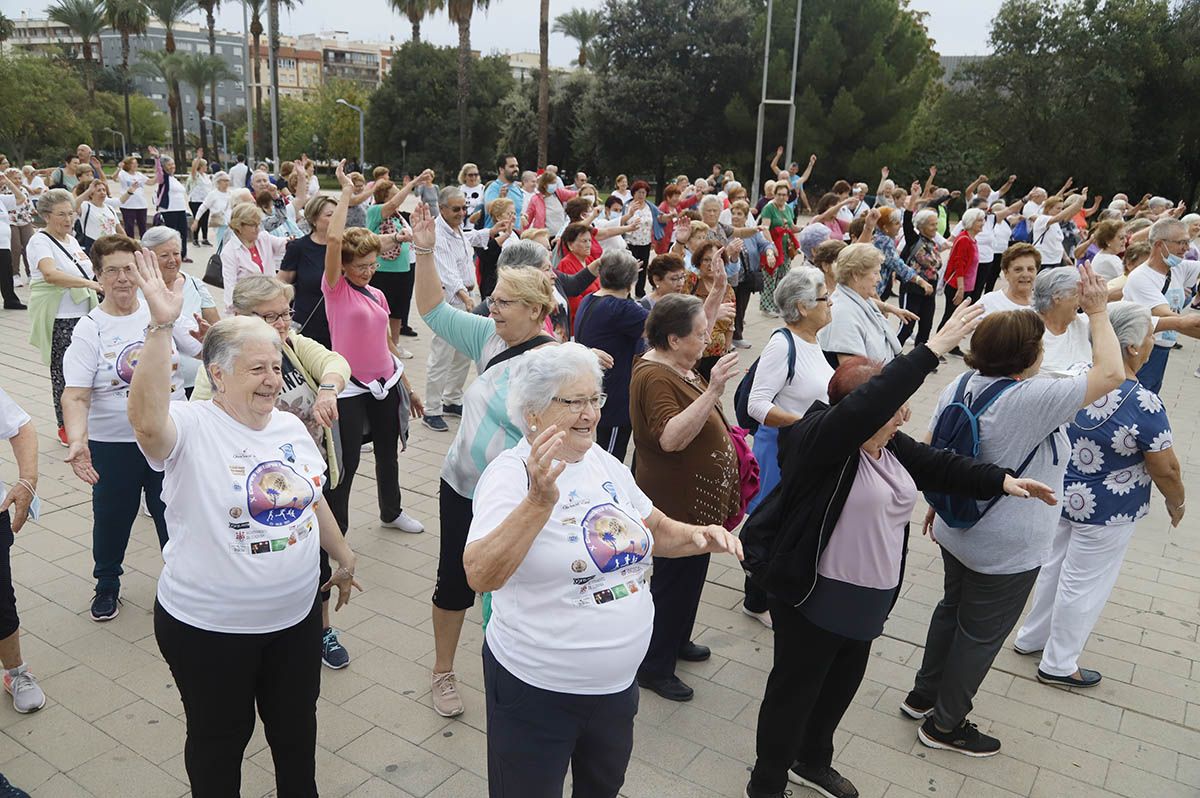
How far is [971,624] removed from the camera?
365 centimetres

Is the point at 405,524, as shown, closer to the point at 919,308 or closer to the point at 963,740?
the point at 963,740

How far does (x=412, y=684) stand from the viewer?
4.11m

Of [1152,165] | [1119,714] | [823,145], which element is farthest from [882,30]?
[1119,714]

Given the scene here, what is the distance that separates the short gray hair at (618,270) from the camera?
5020 millimetres

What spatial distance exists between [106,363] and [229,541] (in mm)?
2071

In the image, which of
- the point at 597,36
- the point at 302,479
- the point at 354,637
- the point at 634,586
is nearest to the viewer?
the point at 634,586

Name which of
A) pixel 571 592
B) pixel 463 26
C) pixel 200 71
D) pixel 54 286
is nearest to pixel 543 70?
pixel 463 26

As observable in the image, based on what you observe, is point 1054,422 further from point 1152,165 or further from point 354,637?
point 1152,165

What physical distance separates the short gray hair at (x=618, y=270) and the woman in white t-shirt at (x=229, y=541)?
2539 mm

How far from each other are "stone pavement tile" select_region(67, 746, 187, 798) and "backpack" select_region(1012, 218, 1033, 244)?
15.2 meters

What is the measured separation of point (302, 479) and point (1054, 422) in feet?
8.86

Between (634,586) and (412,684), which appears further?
(412,684)

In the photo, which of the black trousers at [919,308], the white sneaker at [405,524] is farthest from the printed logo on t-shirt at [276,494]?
the black trousers at [919,308]

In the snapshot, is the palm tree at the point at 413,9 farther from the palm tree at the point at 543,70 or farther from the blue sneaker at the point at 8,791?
the blue sneaker at the point at 8,791
